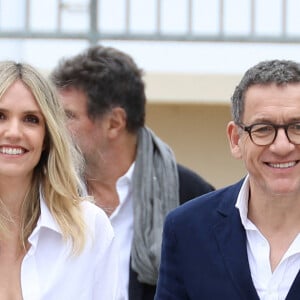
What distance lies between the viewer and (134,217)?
4902mm

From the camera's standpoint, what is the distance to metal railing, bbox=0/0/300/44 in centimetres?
720

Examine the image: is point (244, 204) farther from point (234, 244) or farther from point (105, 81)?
point (105, 81)

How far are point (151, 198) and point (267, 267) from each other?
4.67ft

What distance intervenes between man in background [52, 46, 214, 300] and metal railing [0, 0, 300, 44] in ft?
6.52

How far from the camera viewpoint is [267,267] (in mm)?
3574

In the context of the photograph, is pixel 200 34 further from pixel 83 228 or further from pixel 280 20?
pixel 83 228

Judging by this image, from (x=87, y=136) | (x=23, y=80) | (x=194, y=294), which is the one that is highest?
(x=23, y=80)

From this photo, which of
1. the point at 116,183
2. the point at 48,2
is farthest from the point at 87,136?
the point at 48,2

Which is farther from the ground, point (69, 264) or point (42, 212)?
point (42, 212)

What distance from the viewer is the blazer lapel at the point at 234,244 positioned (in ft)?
11.7

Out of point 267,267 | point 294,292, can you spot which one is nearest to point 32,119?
point 267,267

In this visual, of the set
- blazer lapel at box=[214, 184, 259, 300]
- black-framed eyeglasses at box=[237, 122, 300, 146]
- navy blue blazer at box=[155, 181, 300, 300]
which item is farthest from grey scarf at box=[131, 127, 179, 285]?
black-framed eyeglasses at box=[237, 122, 300, 146]

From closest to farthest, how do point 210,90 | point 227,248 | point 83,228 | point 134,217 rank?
point 227,248 → point 83,228 → point 134,217 → point 210,90

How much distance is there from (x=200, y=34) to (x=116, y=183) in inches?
95.5
